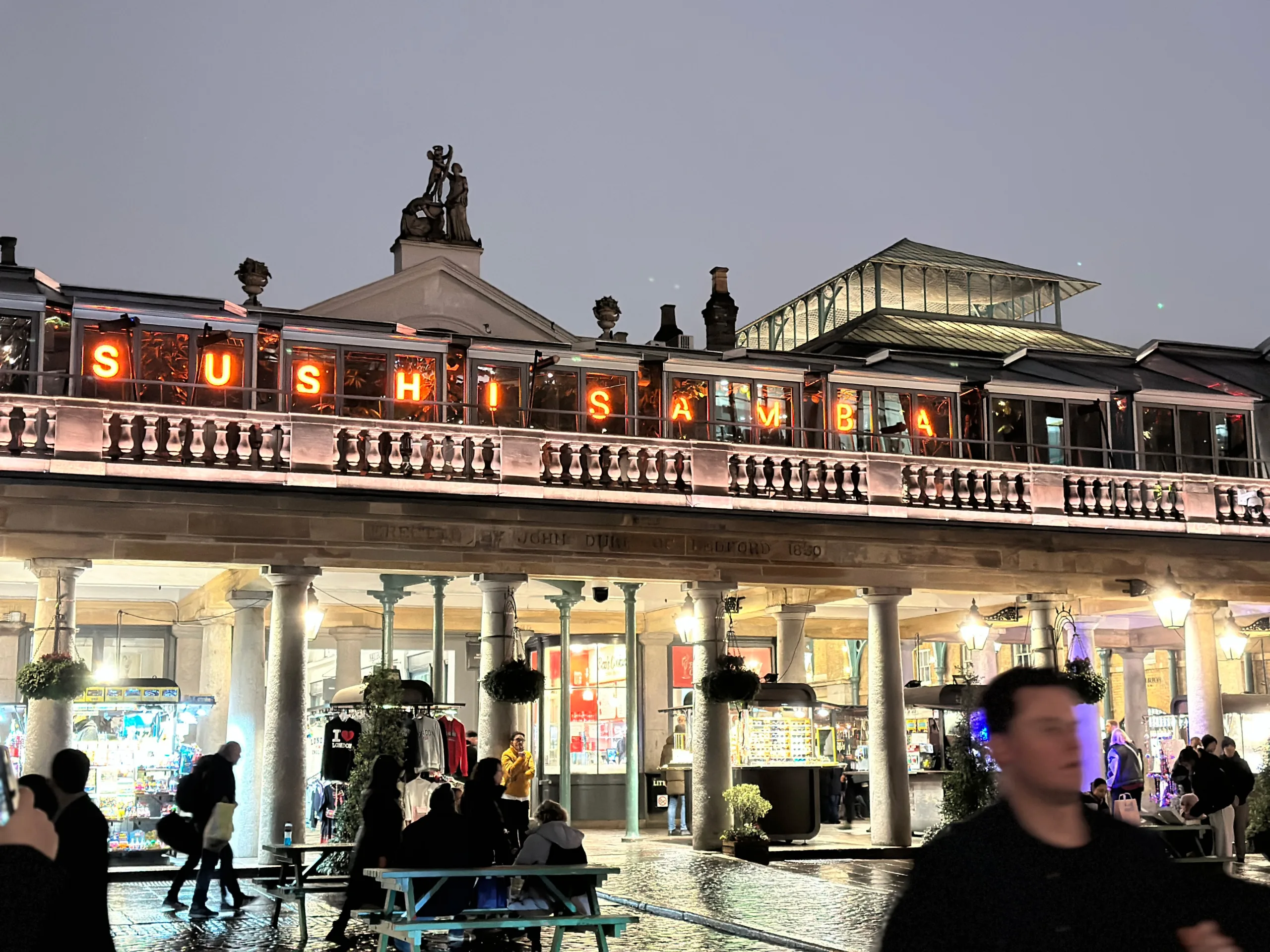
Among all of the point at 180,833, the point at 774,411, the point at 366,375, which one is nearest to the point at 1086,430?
the point at 774,411

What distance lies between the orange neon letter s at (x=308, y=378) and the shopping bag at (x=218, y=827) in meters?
9.29

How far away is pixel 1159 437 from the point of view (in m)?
27.9

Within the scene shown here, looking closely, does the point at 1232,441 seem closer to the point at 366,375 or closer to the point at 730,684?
the point at 730,684

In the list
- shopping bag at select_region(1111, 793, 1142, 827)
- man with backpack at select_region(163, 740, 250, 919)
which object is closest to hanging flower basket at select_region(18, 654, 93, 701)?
man with backpack at select_region(163, 740, 250, 919)

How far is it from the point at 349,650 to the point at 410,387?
852 cm

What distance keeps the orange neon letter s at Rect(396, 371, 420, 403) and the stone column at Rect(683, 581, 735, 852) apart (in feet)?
18.2

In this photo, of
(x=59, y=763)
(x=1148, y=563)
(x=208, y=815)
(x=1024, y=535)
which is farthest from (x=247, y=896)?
(x=1148, y=563)

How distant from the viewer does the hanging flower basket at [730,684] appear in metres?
21.4

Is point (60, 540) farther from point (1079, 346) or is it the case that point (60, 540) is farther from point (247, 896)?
point (1079, 346)

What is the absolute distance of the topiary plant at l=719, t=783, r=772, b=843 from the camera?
21.5m

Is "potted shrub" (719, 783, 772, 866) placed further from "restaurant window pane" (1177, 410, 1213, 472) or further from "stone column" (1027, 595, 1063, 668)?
"restaurant window pane" (1177, 410, 1213, 472)

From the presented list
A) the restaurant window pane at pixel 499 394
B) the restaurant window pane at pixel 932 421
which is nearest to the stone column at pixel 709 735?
the restaurant window pane at pixel 499 394

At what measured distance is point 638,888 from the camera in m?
17.1

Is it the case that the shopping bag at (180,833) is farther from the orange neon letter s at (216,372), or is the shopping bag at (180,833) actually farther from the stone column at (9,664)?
the stone column at (9,664)
